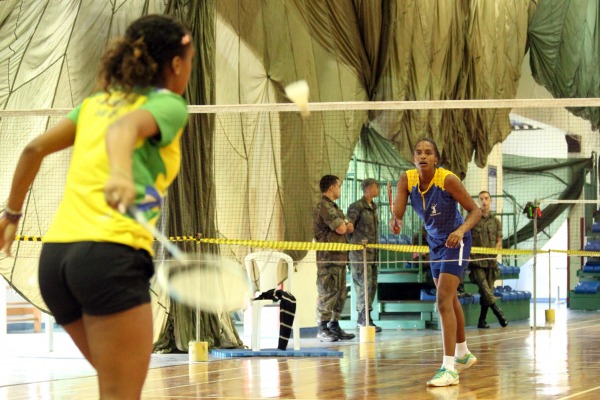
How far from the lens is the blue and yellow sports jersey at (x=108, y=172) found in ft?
9.69

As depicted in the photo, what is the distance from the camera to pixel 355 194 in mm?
16156

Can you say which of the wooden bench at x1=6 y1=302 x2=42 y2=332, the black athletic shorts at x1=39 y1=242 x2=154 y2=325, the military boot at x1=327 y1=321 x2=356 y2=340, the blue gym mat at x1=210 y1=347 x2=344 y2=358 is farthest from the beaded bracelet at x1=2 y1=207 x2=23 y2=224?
→ the wooden bench at x1=6 y1=302 x2=42 y2=332

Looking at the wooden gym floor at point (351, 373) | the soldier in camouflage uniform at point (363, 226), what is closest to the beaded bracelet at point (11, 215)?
the wooden gym floor at point (351, 373)

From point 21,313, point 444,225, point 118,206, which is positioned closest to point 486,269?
point 21,313

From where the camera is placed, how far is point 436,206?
814 cm

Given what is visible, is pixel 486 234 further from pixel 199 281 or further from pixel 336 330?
pixel 199 281

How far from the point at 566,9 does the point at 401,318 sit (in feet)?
20.6

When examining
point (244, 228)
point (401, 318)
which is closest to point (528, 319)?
point (401, 318)

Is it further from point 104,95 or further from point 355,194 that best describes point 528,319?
point 104,95

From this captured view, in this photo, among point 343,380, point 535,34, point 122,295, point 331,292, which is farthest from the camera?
point 535,34

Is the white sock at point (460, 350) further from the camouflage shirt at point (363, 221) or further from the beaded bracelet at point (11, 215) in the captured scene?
the beaded bracelet at point (11, 215)

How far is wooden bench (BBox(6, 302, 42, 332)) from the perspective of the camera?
17.7m

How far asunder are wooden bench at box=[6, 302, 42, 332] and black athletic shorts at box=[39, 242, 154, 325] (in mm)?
14849

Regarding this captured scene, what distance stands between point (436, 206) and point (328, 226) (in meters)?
5.06
